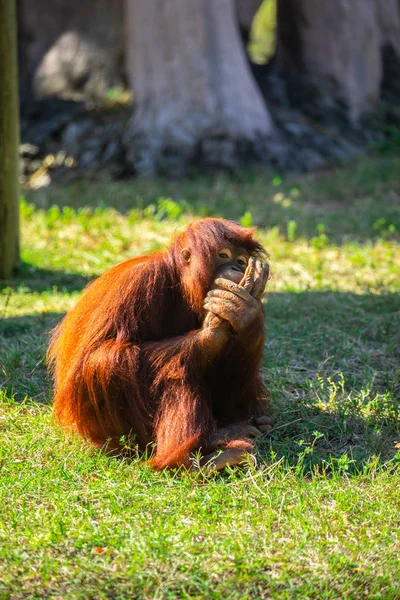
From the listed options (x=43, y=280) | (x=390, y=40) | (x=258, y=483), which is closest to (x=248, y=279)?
(x=258, y=483)

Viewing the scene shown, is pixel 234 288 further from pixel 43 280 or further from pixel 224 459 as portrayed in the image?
pixel 43 280

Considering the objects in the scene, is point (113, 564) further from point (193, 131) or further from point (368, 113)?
point (368, 113)

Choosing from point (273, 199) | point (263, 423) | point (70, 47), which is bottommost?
point (273, 199)

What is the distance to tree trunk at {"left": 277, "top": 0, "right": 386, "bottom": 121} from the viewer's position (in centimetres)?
956

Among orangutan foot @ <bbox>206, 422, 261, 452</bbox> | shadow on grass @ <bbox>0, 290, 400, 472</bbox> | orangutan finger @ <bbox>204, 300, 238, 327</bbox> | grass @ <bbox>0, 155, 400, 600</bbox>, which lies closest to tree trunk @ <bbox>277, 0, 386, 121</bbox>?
grass @ <bbox>0, 155, 400, 600</bbox>

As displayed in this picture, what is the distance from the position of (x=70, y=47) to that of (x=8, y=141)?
398 cm

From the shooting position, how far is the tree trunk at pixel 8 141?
16.5 ft

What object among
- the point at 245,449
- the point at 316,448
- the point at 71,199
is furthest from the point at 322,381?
the point at 71,199

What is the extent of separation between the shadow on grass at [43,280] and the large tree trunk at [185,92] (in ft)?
8.60

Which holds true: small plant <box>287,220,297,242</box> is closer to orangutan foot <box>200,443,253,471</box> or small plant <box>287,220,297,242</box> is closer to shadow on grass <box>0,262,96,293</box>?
shadow on grass <box>0,262,96,293</box>

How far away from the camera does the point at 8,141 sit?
5.08 m

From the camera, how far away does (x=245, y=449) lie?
2807mm

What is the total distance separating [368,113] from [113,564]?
8.35 meters

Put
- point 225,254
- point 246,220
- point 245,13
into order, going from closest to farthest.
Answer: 1. point 225,254
2. point 246,220
3. point 245,13
